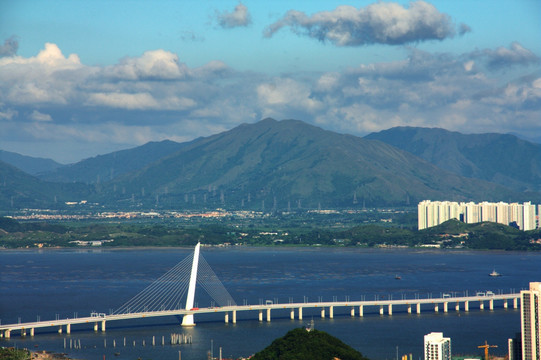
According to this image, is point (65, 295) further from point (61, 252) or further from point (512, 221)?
point (512, 221)

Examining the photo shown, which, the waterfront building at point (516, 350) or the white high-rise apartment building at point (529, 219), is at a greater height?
the white high-rise apartment building at point (529, 219)

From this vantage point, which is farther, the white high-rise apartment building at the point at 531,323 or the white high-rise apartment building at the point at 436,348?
the white high-rise apartment building at the point at 436,348

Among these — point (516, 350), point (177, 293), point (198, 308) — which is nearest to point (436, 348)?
point (516, 350)

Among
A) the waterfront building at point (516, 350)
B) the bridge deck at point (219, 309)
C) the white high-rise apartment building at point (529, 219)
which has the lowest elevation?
the waterfront building at point (516, 350)

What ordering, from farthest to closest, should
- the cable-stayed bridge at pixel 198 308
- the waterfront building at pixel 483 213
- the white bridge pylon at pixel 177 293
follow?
the waterfront building at pixel 483 213
the white bridge pylon at pixel 177 293
the cable-stayed bridge at pixel 198 308

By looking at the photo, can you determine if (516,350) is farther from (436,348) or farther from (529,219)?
(529,219)

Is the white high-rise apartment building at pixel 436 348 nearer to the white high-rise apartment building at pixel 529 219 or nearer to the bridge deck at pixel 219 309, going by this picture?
the bridge deck at pixel 219 309

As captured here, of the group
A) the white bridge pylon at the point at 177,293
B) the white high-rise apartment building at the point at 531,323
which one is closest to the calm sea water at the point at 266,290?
the white bridge pylon at the point at 177,293
